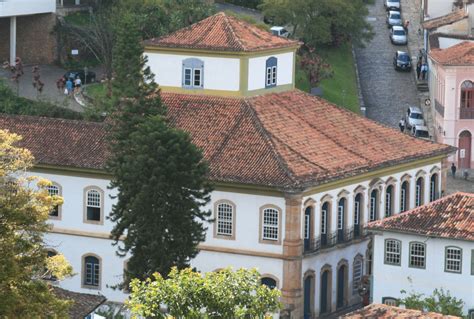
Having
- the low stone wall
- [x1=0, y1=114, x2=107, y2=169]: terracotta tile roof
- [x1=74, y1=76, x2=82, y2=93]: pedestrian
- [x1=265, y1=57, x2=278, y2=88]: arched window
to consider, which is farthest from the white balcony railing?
[x1=265, y1=57, x2=278, y2=88]: arched window

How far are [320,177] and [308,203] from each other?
3.78 feet

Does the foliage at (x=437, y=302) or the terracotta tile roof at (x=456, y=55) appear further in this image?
the terracotta tile roof at (x=456, y=55)

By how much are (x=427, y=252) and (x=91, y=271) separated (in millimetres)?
15782

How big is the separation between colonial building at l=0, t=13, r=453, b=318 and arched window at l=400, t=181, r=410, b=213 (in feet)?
0.14

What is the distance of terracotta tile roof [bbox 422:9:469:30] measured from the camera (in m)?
140

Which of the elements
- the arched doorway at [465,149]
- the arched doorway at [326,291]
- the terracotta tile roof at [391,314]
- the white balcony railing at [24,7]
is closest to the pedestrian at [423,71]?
the arched doorway at [465,149]

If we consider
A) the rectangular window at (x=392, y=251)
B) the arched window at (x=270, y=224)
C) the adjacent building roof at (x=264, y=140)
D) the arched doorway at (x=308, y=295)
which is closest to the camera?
the rectangular window at (x=392, y=251)

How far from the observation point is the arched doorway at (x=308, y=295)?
99250 millimetres

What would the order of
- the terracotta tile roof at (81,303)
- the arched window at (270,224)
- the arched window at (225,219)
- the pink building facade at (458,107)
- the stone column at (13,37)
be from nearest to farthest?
1. the terracotta tile roof at (81,303)
2. the arched window at (270,224)
3. the arched window at (225,219)
4. the pink building facade at (458,107)
5. the stone column at (13,37)

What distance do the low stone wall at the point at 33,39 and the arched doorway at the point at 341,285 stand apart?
40.4 meters

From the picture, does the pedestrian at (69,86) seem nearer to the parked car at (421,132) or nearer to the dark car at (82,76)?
the dark car at (82,76)

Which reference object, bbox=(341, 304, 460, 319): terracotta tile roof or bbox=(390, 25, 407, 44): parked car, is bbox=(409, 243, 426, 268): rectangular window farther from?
bbox=(390, 25, 407, 44): parked car

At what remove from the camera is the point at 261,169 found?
9919 cm

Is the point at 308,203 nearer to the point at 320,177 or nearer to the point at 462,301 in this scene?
the point at 320,177
